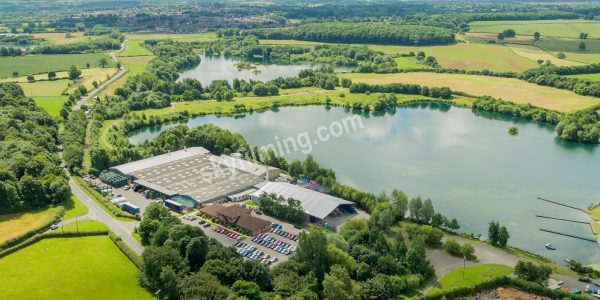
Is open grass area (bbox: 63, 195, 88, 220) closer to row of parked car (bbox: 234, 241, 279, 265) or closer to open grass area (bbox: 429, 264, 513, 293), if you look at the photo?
row of parked car (bbox: 234, 241, 279, 265)

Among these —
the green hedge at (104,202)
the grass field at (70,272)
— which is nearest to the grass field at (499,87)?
the green hedge at (104,202)

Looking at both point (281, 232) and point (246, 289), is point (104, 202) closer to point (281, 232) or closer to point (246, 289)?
point (281, 232)

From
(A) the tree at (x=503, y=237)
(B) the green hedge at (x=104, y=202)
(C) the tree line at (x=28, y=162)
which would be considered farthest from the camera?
(C) the tree line at (x=28, y=162)

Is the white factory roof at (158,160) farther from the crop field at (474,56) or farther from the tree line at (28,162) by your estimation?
the crop field at (474,56)

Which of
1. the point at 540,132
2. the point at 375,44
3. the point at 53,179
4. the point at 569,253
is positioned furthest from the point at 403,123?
the point at 375,44

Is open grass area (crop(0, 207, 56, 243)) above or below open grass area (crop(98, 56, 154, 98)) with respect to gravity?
below

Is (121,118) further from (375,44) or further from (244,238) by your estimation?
(375,44)

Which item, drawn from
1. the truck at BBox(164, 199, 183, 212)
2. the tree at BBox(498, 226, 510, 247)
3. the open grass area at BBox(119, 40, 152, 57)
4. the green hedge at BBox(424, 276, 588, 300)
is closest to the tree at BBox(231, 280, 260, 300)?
the green hedge at BBox(424, 276, 588, 300)
